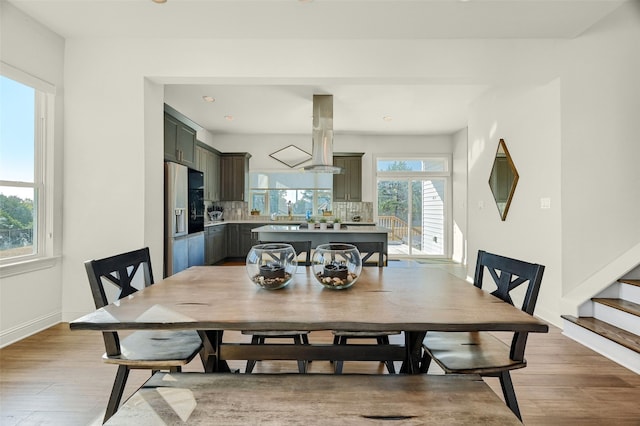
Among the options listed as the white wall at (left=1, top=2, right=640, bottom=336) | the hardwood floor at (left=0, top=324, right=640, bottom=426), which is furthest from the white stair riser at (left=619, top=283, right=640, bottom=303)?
the hardwood floor at (left=0, top=324, right=640, bottom=426)

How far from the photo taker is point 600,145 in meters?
3.12

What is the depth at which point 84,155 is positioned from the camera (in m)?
3.31

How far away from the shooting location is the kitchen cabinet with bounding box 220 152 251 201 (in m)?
7.42

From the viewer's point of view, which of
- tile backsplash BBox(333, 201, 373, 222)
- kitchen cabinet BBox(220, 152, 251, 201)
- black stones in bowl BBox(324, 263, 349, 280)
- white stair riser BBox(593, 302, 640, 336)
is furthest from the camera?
tile backsplash BBox(333, 201, 373, 222)

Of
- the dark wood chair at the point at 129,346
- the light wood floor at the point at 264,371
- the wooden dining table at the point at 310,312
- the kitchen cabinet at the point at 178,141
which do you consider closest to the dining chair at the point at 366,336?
the wooden dining table at the point at 310,312

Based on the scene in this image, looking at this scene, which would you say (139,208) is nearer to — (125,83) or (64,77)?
(125,83)

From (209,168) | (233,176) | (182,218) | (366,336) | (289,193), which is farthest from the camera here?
(289,193)

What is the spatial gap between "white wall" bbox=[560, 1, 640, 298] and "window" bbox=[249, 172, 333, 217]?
5142 mm

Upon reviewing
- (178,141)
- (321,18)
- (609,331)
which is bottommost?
(609,331)

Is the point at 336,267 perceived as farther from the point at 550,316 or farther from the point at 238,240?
the point at 238,240

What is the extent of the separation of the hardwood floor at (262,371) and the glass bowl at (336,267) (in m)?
1.02

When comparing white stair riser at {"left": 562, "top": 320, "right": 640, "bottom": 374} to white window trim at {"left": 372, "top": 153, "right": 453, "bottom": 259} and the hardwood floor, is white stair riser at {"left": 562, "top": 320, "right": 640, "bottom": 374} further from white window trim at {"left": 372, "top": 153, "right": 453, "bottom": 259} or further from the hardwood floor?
white window trim at {"left": 372, "top": 153, "right": 453, "bottom": 259}

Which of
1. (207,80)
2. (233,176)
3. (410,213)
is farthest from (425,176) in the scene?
(207,80)

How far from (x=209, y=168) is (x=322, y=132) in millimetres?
2733
